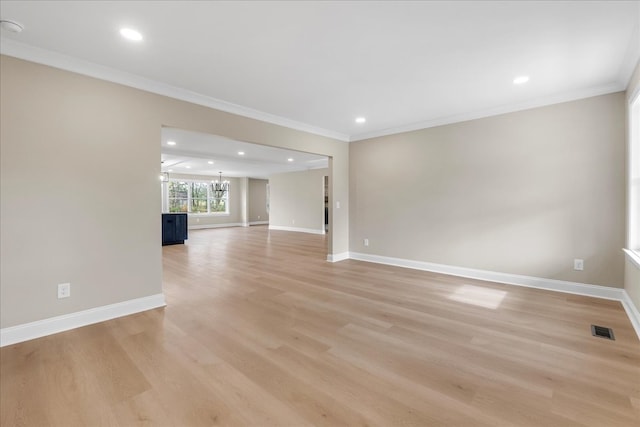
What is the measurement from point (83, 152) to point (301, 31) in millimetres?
2353

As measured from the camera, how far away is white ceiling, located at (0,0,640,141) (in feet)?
6.43

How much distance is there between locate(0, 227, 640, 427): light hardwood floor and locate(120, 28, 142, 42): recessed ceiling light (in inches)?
99.1

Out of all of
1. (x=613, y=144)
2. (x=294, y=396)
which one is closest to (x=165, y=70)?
(x=294, y=396)

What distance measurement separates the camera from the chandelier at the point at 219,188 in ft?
42.3

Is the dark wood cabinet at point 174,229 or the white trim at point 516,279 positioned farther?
the dark wood cabinet at point 174,229

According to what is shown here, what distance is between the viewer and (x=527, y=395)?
1697mm

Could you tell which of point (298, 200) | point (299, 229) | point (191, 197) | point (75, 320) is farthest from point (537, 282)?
point (191, 197)

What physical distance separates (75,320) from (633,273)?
544 cm

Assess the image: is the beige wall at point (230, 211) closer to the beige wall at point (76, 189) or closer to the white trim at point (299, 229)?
the white trim at point (299, 229)

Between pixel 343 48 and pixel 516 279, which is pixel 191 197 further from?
pixel 516 279

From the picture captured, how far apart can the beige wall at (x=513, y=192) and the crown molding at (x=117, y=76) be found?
8.53 ft

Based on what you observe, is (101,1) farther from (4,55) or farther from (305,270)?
(305,270)

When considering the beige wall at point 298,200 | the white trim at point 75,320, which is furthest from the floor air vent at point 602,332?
the beige wall at point 298,200

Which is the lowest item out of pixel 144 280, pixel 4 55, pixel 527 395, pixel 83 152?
pixel 527 395
